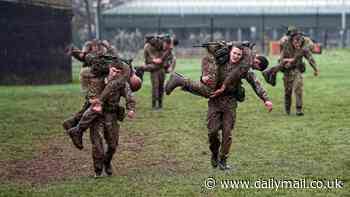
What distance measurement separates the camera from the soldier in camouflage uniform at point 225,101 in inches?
395

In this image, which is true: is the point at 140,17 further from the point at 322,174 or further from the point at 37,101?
the point at 322,174

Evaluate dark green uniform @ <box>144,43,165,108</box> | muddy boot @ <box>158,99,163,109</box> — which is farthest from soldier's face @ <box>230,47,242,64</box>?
muddy boot @ <box>158,99,163,109</box>

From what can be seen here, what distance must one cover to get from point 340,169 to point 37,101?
11.8m

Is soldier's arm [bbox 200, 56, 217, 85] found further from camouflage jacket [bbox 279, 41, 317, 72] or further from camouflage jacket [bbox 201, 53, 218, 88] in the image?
camouflage jacket [bbox 279, 41, 317, 72]

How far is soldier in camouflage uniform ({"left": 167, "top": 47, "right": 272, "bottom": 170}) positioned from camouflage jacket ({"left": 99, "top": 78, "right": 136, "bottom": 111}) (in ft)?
2.25

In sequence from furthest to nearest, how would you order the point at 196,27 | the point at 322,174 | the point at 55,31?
the point at 196,27 → the point at 55,31 → the point at 322,174

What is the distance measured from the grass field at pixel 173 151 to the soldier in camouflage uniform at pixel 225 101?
0.43m

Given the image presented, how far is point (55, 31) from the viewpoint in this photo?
2770 cm

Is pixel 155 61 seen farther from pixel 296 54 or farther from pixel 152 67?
pixel 296 54

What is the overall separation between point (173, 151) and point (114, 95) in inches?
108

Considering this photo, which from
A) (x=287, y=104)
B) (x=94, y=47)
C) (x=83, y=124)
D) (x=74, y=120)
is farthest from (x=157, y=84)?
(x=83, y=124)

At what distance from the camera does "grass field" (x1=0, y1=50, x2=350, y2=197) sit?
9292mm

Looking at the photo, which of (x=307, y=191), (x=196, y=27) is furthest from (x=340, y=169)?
(x=196, y=27)

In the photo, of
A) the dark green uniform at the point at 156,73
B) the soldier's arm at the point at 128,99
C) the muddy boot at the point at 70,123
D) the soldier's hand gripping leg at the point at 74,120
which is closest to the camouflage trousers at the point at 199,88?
the soldier's arm at the point at 128,99
